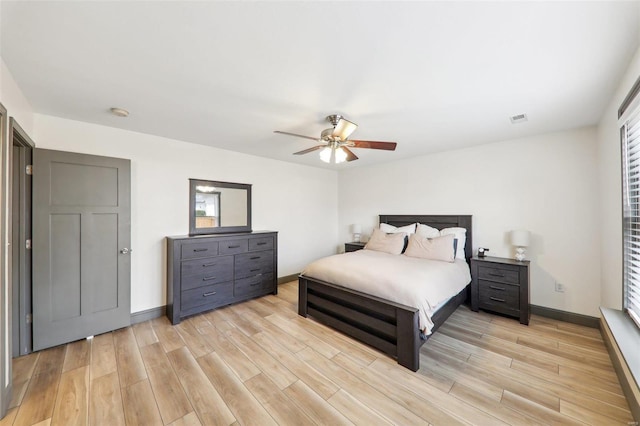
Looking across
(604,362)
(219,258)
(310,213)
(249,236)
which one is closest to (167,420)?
(219,258)

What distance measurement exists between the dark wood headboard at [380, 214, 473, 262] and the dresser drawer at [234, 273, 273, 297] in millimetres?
2507

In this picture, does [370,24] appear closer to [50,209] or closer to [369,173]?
[50,209]

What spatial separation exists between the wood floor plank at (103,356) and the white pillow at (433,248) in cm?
364

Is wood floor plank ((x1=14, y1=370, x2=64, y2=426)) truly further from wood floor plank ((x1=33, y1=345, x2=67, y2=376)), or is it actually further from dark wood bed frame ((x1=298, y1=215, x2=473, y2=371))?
dark wood bed frame ((x1=298, y1=215, x2=473, y2=371))

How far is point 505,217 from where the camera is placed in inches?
138

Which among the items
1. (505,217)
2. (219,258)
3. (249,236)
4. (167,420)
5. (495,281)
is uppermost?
(505,217)

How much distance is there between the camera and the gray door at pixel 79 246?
2420 millimetres

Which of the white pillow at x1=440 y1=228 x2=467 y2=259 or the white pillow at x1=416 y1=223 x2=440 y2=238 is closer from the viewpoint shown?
the white pillow at x1=440 y1=228 x2=467 y2=259

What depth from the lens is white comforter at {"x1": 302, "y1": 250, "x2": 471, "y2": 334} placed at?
2.28 m

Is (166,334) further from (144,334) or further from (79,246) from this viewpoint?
(79,246)

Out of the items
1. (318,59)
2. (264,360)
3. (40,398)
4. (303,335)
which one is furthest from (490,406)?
(40,398)

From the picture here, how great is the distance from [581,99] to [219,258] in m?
4.40

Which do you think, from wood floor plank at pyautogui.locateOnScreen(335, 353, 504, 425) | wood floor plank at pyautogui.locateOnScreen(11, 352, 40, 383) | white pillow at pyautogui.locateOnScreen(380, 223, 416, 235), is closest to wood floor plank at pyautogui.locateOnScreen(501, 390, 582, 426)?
wood floor plank at pyautogui.locateOnScreen(335, 353, 504, 425)

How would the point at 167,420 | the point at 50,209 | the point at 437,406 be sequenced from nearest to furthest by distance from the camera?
the point at 167,420 → the point at 437,406 → the point at 50,209
